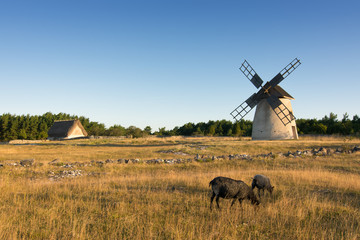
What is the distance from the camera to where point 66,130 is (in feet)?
237

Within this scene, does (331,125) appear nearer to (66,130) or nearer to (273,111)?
(273,111)

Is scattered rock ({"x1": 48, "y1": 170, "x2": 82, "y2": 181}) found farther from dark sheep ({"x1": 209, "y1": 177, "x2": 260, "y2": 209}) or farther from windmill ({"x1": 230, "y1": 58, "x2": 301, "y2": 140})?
windmill ({"x1": 230, "y1": 58, "x2": 301, "y2": 140})

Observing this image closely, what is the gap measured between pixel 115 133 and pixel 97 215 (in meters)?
83.2

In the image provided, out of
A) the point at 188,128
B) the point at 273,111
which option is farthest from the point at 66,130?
the point at 273,111

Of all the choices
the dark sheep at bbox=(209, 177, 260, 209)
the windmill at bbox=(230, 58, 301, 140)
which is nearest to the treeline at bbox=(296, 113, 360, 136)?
the windmill at bbox=(230, 58, 301, 140)

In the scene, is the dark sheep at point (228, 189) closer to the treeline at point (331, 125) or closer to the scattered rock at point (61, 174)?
the scattered rock at point (61, 174)

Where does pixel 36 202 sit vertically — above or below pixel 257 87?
below

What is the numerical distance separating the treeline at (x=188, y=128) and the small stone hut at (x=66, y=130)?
759cm

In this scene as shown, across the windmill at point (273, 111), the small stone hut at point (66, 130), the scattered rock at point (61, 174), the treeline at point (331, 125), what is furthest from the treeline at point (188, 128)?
the scattered rock at point (61, 174)

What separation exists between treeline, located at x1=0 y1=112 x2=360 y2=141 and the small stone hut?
7.59m

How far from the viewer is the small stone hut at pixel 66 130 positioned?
2837 inches

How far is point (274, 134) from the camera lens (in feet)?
123

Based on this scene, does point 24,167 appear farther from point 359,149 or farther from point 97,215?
point 359,149

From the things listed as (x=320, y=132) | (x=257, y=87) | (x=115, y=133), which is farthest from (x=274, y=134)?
(x=115, y=133)
